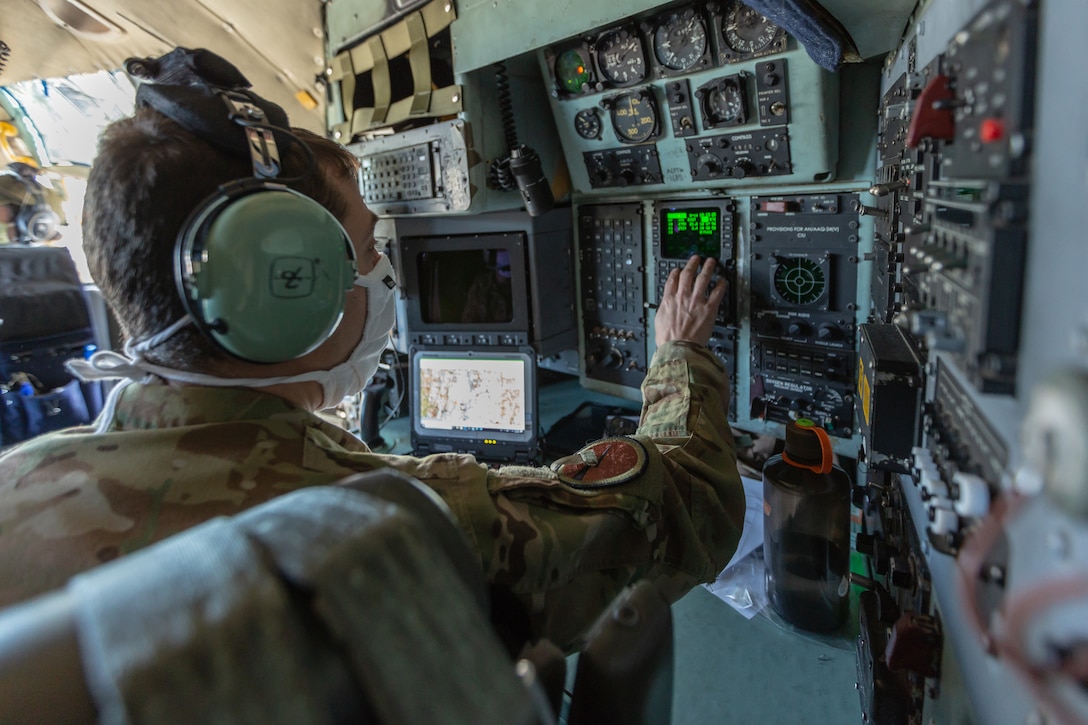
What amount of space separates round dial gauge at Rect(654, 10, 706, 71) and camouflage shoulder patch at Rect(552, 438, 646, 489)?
1032mm

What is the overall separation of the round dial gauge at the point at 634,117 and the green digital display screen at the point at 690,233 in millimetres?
238

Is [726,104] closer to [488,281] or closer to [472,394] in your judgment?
[488,281]

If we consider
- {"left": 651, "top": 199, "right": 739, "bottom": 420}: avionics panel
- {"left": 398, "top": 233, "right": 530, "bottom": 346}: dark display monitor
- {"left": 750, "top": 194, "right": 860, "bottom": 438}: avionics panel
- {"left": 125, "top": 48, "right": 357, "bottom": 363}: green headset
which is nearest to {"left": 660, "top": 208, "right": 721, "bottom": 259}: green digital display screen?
{"left": 651, "top": 199, "right": 739, "bottom": 420}: avionics panel

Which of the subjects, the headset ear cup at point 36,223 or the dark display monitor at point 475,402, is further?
the headset ear cup at point 36,223

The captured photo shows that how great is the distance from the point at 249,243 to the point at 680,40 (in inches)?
48.5

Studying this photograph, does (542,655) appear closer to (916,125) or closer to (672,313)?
(916,125)

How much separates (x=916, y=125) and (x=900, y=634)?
532 mm

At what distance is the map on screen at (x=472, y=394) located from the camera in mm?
2105

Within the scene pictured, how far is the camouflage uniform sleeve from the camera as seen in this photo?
78 centimetres

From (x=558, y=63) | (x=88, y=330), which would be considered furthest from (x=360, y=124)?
(x=88, y=330)

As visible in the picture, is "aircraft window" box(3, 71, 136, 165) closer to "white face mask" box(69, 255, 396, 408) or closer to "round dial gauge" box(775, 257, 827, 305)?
"white face mask" box(69, 255, 396, 408)

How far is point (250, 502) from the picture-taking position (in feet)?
2.24

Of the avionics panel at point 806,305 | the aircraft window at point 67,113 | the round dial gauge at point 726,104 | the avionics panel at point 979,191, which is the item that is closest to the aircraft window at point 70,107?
the aircraft window at point 67,113

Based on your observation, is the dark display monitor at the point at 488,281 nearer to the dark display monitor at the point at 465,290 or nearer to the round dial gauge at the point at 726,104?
the dark display monitor at the point at 465,290
